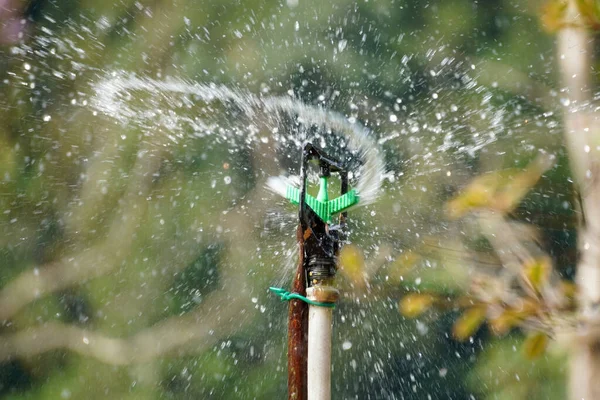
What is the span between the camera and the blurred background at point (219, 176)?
2.77 m

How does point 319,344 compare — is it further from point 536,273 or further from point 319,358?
point 536,273

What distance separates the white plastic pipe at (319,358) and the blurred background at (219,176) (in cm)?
178

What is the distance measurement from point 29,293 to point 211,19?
1409mm

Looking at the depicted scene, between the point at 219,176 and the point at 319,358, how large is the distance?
91.0 inches

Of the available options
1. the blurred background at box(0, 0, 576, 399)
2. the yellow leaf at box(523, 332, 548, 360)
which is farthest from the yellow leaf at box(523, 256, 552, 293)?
the blurred background at box(0, 0, 576, 399)

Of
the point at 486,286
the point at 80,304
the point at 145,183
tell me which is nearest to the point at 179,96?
the point at 145,183

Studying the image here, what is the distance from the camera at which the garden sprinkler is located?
0.86 m

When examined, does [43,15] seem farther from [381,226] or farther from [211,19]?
[381,226]

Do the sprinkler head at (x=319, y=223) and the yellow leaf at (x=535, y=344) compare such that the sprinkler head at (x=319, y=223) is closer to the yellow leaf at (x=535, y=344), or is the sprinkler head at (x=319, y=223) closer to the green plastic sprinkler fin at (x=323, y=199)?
the green plastic sprinkler fin at (x=323, y=199)

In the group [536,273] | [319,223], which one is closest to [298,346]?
[319,223]

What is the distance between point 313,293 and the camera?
2.91 ft

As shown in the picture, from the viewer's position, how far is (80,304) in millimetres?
3049

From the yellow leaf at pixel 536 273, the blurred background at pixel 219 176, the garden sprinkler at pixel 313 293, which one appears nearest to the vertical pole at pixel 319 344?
the garden sprinkler at pixel 313 293

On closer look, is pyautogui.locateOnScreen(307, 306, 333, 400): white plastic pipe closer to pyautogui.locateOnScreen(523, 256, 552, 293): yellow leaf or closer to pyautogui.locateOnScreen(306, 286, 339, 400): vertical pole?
pyautogui.locateOnScreen(306, 286, 339, 400): vertical pole
